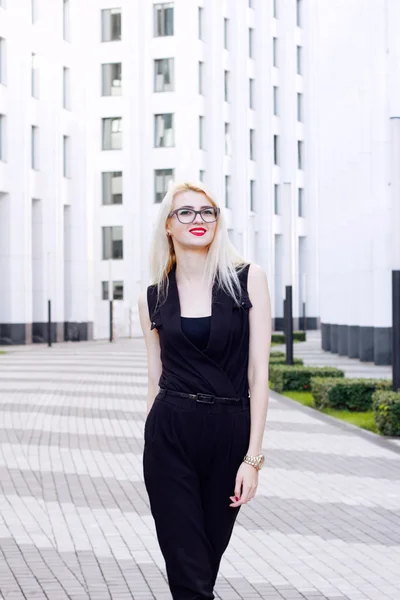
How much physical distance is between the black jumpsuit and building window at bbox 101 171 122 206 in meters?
63.1

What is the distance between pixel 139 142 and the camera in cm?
6675

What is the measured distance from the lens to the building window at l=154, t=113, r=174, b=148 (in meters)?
66.7

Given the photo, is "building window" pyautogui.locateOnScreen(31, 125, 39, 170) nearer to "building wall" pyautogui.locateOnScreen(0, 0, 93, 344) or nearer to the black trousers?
"building wall" pyautogui.locateOnScreen(0, 0, 93, 344)

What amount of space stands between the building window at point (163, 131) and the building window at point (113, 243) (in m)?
4.95

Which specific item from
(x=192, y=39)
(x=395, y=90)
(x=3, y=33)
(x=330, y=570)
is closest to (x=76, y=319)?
(x=3, y=33)

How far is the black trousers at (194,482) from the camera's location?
443cm

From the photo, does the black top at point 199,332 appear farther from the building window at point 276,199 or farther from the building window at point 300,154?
the building window at point 300,154

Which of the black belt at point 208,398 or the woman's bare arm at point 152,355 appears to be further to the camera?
the woman's bare arm at point 152,355

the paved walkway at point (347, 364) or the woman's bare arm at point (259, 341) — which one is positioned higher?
the woman's bare arm at point (259, 341)

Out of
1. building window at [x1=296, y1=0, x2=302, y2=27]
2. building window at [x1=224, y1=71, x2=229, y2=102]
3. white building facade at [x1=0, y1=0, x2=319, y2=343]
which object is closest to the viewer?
white building facade at [x1=0, y1=0, x2=319, y2=343]

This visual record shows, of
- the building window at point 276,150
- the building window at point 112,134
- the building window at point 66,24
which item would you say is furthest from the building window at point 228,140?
the building window at point 66,24

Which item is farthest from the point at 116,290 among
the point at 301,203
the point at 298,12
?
the point at 298,12

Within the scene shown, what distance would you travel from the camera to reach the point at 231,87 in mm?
70000


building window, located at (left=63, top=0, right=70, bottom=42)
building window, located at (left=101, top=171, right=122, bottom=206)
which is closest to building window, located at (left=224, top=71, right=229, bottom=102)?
building window, located at (left=101, top=171, right=122, bottom=206)
